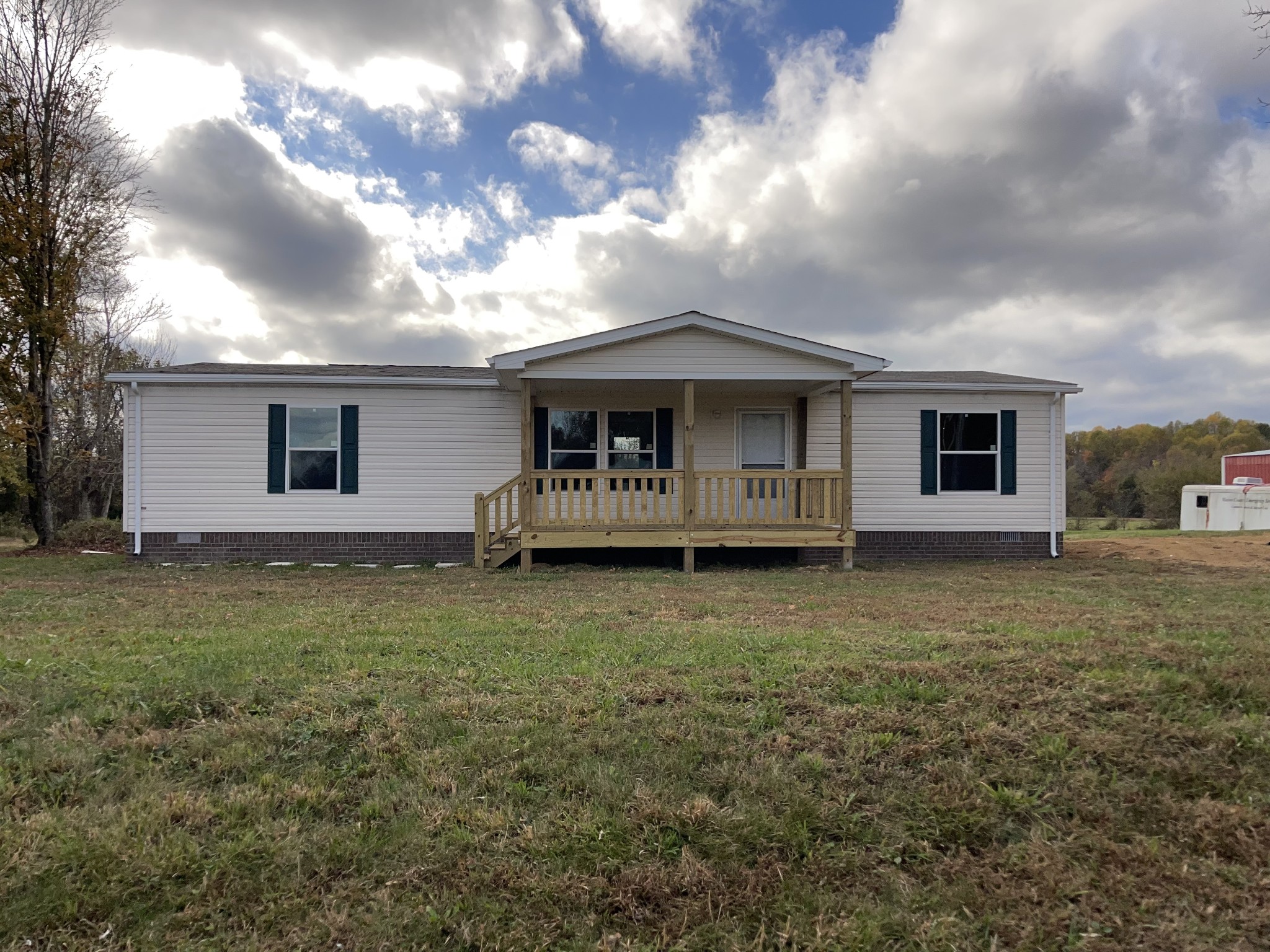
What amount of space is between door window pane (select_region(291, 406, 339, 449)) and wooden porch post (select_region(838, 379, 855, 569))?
7866 mm

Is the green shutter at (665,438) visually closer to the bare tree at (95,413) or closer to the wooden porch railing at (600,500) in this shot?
the wooden porch railing at (600,500)

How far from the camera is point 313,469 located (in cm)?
1087

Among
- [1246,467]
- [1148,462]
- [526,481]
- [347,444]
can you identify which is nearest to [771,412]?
[526,481]

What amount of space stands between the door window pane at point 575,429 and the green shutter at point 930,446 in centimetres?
541

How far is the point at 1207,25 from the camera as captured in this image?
261 inches

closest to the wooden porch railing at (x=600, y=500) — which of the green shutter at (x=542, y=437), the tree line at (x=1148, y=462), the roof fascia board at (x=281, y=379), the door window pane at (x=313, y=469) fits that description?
the green shutter at (x=542, y=437)

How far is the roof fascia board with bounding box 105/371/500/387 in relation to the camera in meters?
10.4

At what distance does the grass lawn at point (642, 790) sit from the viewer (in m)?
2.07

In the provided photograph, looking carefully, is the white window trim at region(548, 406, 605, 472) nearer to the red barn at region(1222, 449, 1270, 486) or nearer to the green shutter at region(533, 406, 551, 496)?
the green shutter at region(533, 406, 551, 496)

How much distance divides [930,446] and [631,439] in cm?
496

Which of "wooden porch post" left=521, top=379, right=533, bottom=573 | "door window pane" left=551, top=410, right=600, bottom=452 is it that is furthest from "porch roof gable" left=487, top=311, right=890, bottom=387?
"door window pane" left=551, top=410, right=600, bottom=452

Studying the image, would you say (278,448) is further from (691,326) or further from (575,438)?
(691,326)

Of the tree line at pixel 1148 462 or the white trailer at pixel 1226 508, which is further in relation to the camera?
the tree line at pixel 1148 462

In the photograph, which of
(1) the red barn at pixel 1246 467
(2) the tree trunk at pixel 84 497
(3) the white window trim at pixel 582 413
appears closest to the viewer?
(3) the white window trim at pixel 582 413
